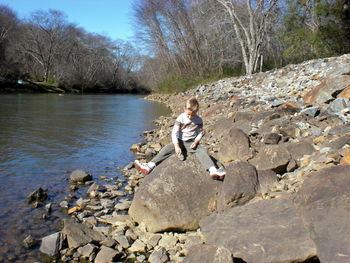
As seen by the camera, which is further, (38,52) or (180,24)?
(38,52)

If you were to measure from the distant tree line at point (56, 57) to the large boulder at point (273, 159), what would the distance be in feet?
151

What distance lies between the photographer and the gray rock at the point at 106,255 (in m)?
4.36

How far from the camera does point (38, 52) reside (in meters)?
55.5

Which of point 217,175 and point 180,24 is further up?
point 180,24

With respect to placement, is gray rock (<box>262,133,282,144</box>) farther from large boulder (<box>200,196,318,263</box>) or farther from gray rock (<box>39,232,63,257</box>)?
gray rock (<box>39,232,63,257</box>)

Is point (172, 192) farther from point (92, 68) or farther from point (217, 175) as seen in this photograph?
point (92, 68)

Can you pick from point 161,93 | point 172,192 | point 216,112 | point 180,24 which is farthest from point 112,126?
point 161,93

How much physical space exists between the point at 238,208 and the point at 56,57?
56.5 metres

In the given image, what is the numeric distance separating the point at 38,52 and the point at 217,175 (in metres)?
56.5

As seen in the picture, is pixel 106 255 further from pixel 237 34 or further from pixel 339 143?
pixel 237 34

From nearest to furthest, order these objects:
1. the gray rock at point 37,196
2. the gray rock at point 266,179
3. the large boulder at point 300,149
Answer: the gray rock at point 266,179 → the large boulder at point 300,149 → the gray rock at point 37,196

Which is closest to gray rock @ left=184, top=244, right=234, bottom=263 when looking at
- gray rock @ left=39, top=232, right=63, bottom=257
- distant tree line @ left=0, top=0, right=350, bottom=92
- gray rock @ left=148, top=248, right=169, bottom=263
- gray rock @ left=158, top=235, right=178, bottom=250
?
gray rock @ left=148, top=248, right=169, bottom=263

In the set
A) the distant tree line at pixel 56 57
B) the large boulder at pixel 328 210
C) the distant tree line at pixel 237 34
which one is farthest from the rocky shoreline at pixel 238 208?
the distant tree line at pixel 56 57

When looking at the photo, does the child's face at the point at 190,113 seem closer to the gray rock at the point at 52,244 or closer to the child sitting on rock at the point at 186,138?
the child sitting on rock at the point at 186,138
